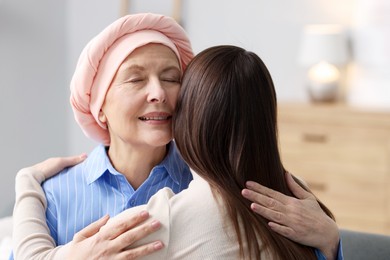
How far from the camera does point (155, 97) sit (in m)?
1.70

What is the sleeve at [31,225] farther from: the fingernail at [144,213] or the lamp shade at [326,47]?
the lamp shade at [326,47]

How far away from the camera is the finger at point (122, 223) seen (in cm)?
151

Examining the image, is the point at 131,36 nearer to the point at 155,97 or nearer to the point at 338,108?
the point at 155,97

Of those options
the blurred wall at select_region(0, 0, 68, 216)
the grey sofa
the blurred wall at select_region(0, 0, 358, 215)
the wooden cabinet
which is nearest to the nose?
the grey sofa

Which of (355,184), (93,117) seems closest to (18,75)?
(355,184)

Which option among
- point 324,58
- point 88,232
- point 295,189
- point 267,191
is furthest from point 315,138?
point 88,232

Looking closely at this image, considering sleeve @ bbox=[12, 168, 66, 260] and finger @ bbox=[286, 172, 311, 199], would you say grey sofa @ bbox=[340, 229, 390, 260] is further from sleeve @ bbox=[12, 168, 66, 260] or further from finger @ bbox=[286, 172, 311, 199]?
sleeve @ bbox=[12, 168, 66, 260]

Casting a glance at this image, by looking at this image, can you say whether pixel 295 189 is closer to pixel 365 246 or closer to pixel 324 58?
pixel 365 246

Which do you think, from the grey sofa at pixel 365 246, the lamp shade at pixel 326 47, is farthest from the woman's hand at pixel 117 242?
the lamp shade at pixel 326 47

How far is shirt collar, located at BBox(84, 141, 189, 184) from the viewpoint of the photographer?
6.14 feet

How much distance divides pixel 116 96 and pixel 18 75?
123 inches

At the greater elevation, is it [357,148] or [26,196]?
[26,196]

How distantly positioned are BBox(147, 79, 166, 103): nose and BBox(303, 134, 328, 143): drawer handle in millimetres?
2773

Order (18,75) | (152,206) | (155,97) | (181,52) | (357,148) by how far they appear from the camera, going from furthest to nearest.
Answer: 1. (18,75)
2. (357,148)
3. (181,52)
4. (155,97)
5. (152,206)
